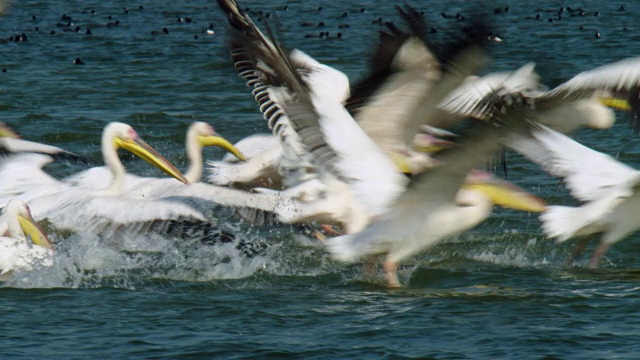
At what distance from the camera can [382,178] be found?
6.51 m

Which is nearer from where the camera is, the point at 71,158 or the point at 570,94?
the point at 570,94

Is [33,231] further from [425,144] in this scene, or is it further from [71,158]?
[425,144]

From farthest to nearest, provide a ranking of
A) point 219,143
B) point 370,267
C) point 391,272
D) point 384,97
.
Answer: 1. point 219,143
2. point 384,97
3. point 370,267
4. point 391,272

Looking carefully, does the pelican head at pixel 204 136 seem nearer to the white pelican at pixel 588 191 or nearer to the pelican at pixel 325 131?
the pelican at pixel 325 131

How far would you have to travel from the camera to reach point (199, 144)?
9023 millimetres

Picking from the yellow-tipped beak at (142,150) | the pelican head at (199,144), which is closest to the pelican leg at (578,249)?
the pelican head at (199,144)

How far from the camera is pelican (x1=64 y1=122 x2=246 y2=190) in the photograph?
824cm

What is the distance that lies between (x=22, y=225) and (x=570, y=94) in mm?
3578

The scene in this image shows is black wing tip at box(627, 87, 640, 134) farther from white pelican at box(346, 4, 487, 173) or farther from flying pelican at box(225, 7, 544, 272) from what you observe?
flying pelican at box(225, 7, 544, 272)

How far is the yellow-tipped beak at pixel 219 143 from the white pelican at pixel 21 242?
1790mm

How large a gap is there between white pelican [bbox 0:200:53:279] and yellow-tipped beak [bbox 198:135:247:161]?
1790 millimetres

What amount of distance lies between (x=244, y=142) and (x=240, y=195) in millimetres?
1323

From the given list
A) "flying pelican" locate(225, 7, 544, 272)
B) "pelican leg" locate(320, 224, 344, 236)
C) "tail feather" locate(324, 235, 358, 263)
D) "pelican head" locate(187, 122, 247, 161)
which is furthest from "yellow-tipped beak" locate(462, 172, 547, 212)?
"pelican head" locate(187, 122, 247, 161)

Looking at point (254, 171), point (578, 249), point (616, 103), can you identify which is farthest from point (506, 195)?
point (616, 103)
